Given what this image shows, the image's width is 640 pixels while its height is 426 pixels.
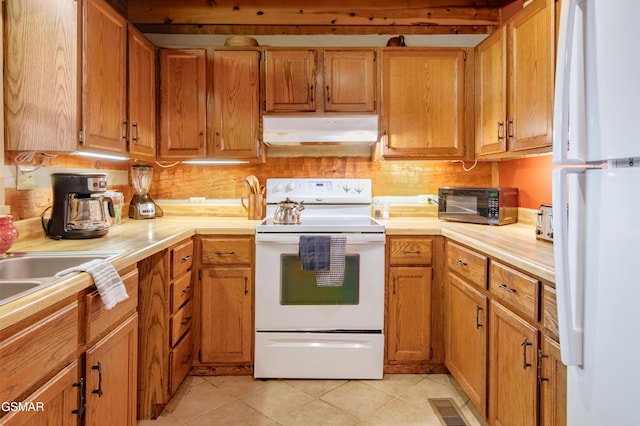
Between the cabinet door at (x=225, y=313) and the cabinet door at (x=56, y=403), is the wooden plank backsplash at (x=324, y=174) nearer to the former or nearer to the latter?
the cabinet door at (x=225, y=313)

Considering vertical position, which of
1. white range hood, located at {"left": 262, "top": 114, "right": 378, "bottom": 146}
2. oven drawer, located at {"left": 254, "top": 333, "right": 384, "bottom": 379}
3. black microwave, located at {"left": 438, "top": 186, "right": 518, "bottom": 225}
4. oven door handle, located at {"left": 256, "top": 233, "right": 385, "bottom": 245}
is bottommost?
oven drawer, located at {"left": 254, "top": 333, "right": 384, "bottom": 379}

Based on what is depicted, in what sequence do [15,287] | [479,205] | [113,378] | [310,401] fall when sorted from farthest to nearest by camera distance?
1. [479,205]
2. [310,401]
3. [113,378]
4. [15,287]

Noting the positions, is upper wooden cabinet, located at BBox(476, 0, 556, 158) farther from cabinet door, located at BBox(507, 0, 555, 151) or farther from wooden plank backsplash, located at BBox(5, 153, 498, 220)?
wooden plank backsplash, located at BBox(5, 153, 498, 220)

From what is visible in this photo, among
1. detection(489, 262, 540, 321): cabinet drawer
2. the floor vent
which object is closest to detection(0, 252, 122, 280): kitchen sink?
detection(489, 262, 540, 321): cabinet drawer

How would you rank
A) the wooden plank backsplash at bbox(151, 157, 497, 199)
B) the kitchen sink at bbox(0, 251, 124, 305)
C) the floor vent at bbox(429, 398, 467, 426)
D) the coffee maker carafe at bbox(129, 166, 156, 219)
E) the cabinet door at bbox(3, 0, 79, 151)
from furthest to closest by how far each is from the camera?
the wooden plank backsplash at bbox(151, 157, 497, 199), the coffee maker carafe at bbox(129, 166, 156, 219), the floor vent at bbox(429, 398, 467, 426), the cabinet door at bbox(3, 0, 79, 151), the kitchen sink at bbox(0, 251, 124, 305)

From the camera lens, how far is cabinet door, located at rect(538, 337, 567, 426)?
1.31 meters

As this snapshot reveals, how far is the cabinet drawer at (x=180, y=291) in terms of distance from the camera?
216cm

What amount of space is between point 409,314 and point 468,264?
1.89ft

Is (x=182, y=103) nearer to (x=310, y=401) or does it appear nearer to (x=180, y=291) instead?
(x=180, y=291)

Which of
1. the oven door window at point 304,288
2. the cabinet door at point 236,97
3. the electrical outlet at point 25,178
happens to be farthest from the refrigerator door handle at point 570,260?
the electrical outlet at point 25,178

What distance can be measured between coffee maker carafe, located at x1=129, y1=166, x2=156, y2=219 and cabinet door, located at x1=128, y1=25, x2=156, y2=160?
0.62ft

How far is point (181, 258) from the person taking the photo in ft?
7.39

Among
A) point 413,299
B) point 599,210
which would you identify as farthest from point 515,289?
point 413,299

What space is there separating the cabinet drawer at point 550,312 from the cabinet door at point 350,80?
1.73m
